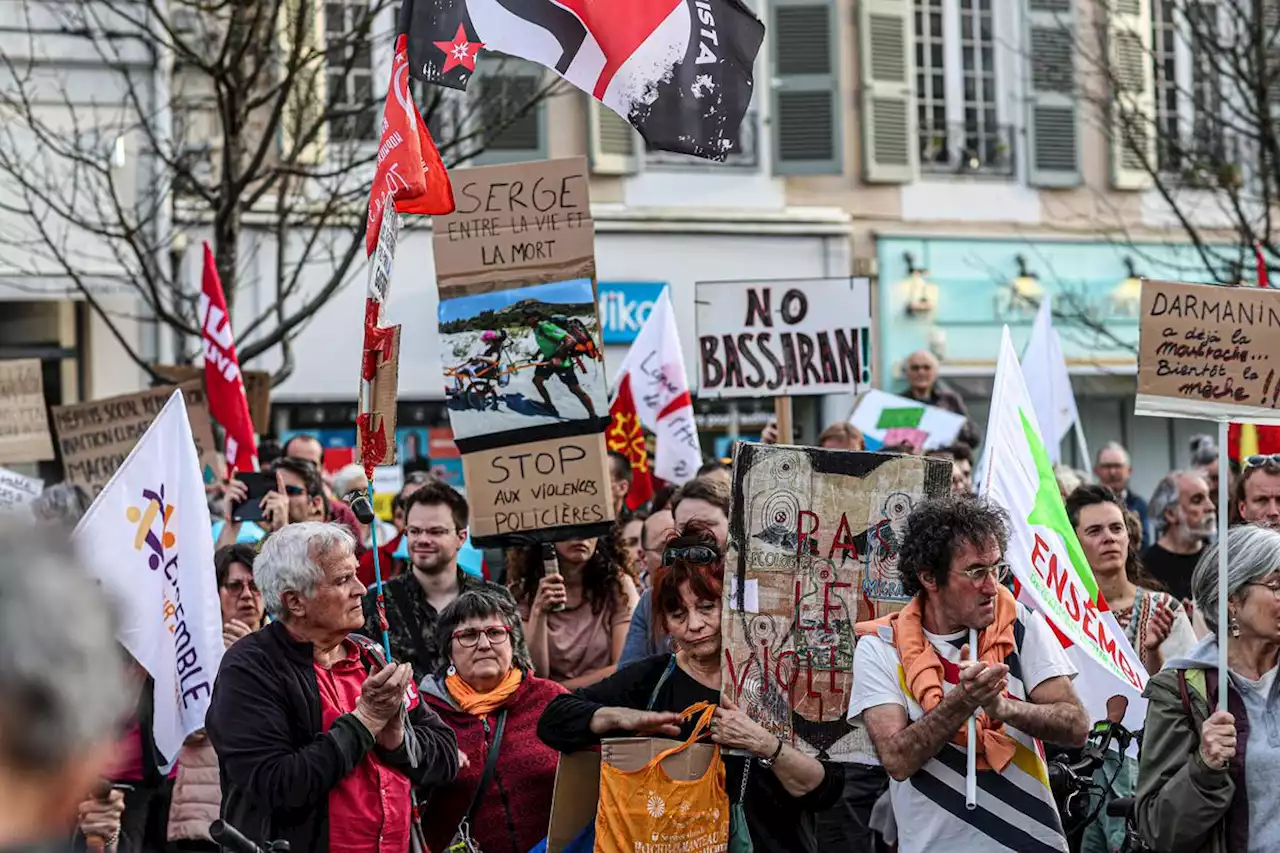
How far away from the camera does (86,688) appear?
6.36ft

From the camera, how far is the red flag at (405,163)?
21.0 ft

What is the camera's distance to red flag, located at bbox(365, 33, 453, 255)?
6395 mm

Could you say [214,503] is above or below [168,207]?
below

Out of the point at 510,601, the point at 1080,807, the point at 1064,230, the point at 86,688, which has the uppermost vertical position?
the point at 1064,230

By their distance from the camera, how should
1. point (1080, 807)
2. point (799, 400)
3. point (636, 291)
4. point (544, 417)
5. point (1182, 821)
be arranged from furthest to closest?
point (799, 400) < point (636, 291) < point (544, 417) < point (1080, 807) < point (1182, 821)

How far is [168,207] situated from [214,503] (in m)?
7.73

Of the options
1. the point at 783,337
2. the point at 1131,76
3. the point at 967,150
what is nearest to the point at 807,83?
the point at 967,150

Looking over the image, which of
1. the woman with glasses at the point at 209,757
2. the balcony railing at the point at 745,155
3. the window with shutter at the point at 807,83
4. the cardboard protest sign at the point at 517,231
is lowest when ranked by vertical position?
the woman with glasses at the point at 209,757

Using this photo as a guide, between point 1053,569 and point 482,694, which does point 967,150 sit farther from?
point 482,694

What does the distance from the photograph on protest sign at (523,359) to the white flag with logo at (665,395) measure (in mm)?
3578

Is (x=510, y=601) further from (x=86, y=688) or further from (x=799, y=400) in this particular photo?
(x=799, y=400)

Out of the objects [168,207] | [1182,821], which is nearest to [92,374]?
[168,207]

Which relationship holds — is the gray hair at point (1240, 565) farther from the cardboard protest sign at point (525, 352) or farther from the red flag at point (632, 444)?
the red flag at point (632, 444)

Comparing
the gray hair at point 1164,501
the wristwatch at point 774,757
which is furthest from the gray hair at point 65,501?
the gray hair at point 1164,501
